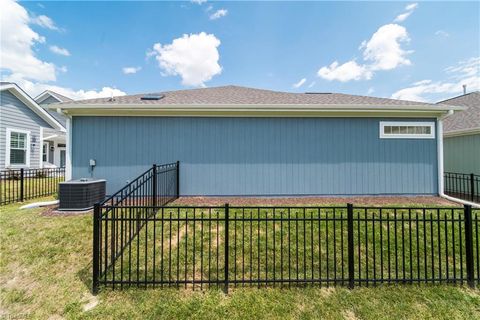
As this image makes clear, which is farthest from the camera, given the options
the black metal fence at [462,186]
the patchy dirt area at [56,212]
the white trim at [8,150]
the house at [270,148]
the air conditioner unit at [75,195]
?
the white trim at [8,150]

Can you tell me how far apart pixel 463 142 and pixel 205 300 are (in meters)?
11.5

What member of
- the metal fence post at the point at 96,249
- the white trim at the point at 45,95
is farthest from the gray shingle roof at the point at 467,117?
the white trim at the point at 45,95

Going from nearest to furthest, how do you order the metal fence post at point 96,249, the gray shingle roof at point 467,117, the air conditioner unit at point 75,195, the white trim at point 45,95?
the metal fence post at point 96,249
the air conditioner unit at point 75,195
the gray shingle roof at point 467,117
the white trim at point 45,95

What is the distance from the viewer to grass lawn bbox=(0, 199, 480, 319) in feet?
8.11

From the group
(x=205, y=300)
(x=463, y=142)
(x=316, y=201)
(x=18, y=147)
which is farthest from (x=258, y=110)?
(x=18, y=147)

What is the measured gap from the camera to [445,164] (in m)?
9.44

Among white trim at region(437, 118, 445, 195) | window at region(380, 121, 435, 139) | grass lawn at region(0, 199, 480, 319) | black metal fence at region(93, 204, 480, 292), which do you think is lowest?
grass lawn at region(0, 199, 480, 319)

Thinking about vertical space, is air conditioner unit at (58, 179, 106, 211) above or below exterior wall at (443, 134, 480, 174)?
below

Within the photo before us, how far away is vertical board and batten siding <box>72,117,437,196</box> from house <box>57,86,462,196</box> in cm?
3

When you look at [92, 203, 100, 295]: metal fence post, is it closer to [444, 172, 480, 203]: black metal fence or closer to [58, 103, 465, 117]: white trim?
[58, 103, 465, 117]: white trim

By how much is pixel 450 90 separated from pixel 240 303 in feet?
76.1

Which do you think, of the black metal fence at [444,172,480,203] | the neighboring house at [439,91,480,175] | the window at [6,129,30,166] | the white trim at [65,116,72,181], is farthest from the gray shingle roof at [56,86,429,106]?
the window at [6,129,30,166]

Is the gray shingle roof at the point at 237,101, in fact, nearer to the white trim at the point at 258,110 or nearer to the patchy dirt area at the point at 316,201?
the white trim at the point at 258,110

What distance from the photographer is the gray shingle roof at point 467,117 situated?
865 centimetres
